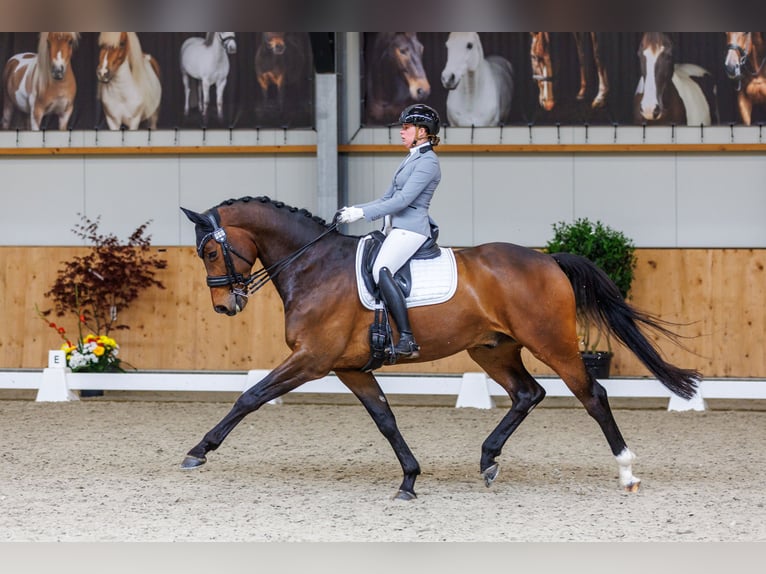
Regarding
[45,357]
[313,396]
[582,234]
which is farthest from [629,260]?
[45,357]

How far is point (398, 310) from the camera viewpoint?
490 cm

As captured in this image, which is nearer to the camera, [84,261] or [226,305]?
[226,305]

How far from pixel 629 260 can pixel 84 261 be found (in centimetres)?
617

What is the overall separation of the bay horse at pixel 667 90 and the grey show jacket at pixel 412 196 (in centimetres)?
691

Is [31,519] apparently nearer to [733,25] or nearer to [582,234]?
[733,25]

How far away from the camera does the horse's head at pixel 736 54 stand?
36.0 ft

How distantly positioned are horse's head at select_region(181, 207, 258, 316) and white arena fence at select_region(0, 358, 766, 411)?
3.10m

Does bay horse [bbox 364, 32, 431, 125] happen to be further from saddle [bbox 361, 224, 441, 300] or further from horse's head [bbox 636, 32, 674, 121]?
saddle [bbox 361, 224, 441, 300]

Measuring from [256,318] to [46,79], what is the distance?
406 cm

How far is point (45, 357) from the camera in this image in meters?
11.2

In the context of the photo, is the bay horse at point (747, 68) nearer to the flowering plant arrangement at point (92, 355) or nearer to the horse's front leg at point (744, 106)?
the horse's front leg at point (744, 106)

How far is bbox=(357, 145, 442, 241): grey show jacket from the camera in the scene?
16.0 ft

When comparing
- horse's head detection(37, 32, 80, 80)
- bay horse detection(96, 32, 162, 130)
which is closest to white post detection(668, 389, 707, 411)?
bay horse detection(96, 32, 162, 130)

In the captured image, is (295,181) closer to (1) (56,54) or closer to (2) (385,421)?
(1) (56,54)
